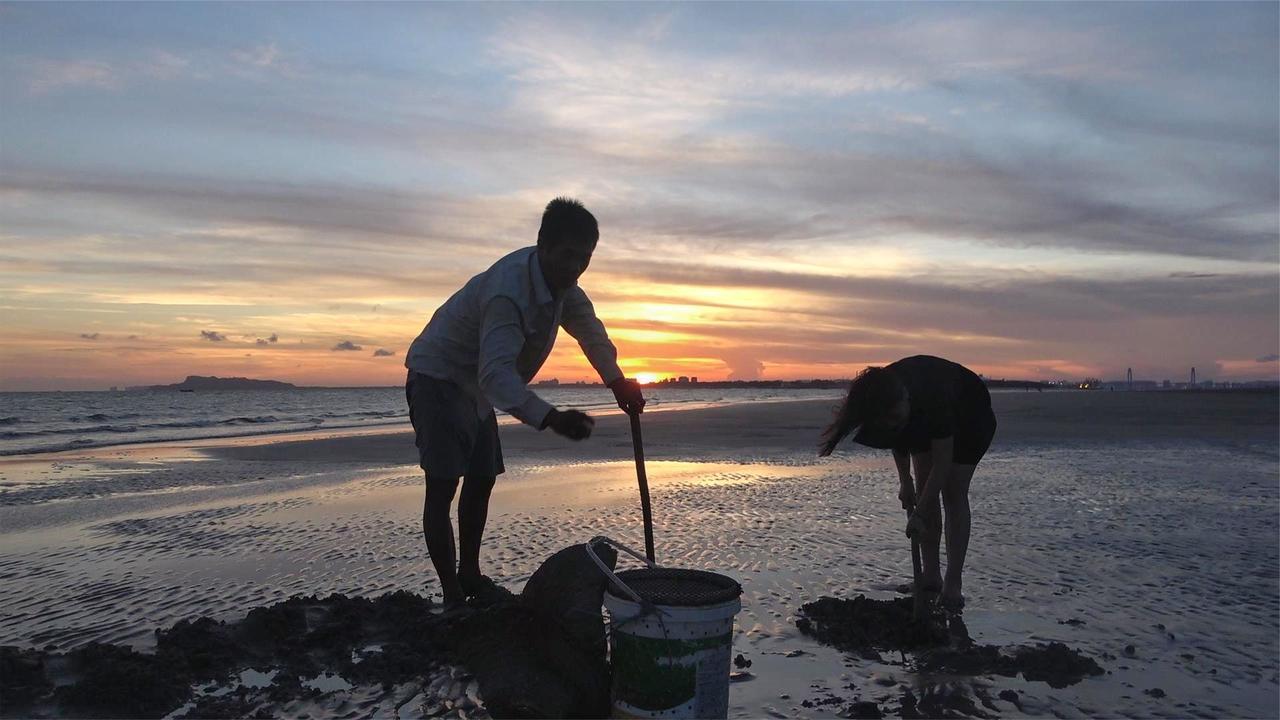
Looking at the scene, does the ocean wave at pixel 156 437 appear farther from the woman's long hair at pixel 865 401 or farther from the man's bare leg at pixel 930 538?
the man's bare leg at pixel 930 538

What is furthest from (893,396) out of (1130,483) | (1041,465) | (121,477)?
(121,477)

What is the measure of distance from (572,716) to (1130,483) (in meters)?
9.66

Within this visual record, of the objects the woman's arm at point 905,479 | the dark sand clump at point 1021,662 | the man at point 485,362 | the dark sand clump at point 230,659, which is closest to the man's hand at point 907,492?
the woman's arm at point 905,479

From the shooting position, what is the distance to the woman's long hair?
4484 mm

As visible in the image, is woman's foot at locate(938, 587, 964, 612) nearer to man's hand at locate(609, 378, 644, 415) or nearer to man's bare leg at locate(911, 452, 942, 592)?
man's bare leg at locate(911, 452, 942, 592)

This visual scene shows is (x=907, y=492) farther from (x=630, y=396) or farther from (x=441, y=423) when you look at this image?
(x=441, y=423)

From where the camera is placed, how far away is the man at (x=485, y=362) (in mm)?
3918

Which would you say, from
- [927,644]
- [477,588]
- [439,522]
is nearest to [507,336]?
[439,522]

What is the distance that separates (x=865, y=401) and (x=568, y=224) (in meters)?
1.91

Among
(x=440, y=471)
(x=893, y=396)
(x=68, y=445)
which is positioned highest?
(x=893, y=396)

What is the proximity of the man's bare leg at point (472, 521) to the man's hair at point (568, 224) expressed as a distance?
5.04 feet

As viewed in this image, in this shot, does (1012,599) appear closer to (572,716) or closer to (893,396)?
(893,396)

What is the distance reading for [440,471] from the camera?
4.51m

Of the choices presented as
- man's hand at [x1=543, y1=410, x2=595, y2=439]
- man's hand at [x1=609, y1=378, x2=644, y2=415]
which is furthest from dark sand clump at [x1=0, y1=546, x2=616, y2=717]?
man's hand at [x1=609, y1=378, x2=644, y2=415]
